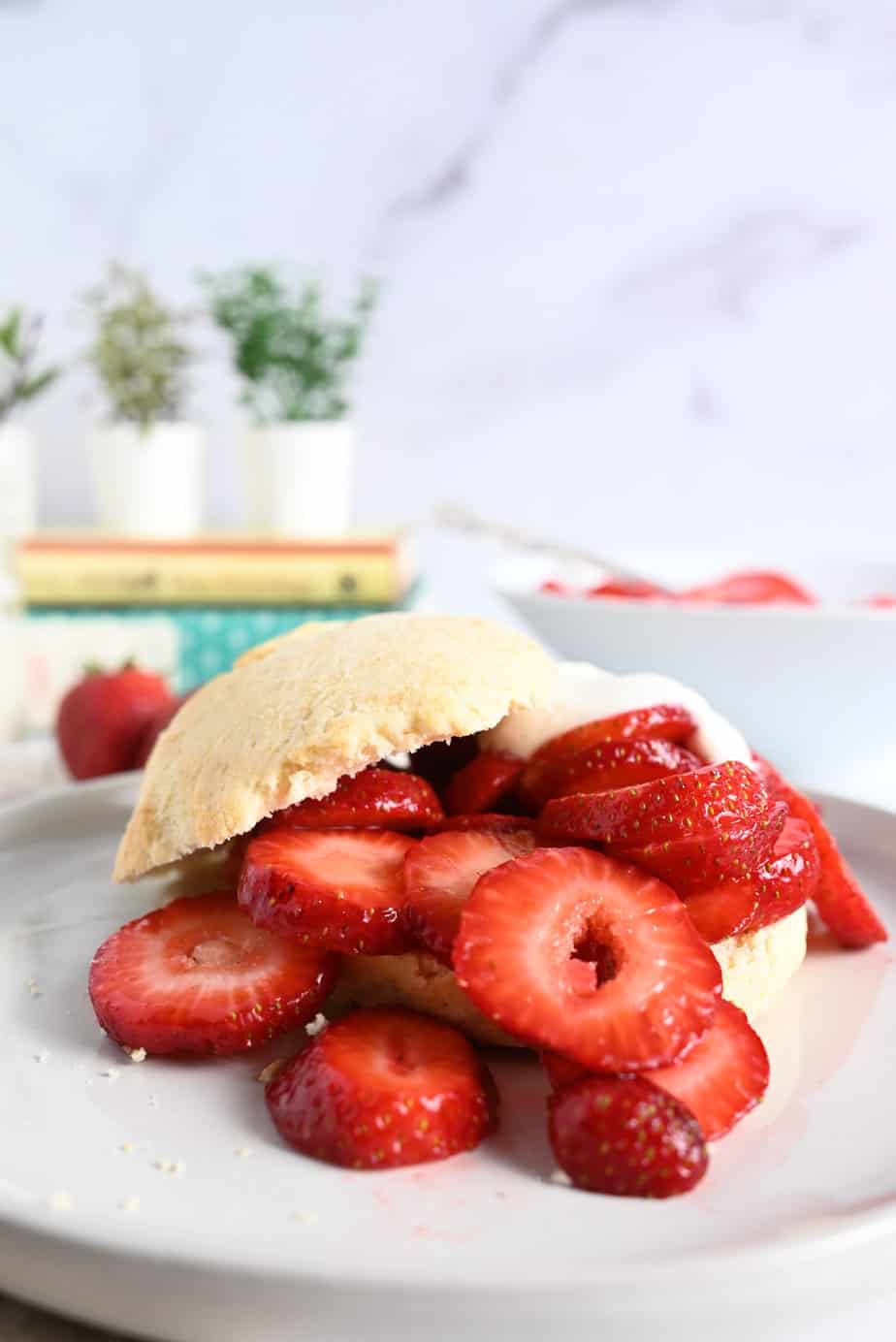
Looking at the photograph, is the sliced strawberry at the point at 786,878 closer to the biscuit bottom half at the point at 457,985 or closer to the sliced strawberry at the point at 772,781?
the biscuit bottom half at the point at 457,985

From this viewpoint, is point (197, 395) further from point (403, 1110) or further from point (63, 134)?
point (403, 1110)

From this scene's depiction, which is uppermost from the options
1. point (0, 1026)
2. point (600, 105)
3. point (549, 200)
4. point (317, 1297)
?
point (600, 105)

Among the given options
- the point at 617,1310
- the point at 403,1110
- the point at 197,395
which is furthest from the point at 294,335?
the point at 617,1310

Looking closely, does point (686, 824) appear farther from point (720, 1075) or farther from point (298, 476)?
point (298, 476)

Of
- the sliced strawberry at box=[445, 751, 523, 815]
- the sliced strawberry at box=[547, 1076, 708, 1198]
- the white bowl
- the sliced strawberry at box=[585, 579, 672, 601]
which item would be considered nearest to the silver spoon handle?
the sliced strawberry at box=[585, 579, 672, 601]

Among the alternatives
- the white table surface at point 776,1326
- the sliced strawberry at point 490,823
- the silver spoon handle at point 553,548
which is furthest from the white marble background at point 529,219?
the white table surface at point 776,1326

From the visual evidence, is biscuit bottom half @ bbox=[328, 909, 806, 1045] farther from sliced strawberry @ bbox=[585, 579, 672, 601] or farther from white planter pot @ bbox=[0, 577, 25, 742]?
white planter pot @ bbox=[0, 577, 25, 742]

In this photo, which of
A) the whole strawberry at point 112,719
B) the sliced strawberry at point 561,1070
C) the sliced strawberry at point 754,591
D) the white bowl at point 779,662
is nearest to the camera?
the sliced strawberry at point 561,1070
